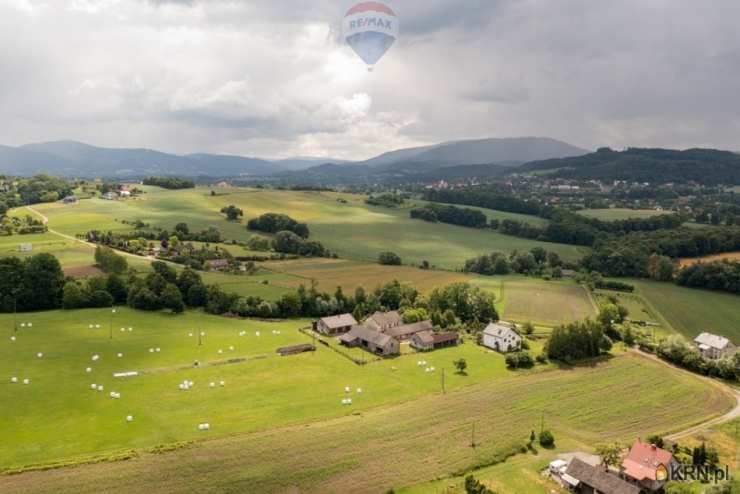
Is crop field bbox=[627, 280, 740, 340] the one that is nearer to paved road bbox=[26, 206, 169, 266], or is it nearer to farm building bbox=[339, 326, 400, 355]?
farm building bbox=[339, 326, 400, 355]

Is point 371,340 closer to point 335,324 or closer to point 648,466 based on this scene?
point 335,324

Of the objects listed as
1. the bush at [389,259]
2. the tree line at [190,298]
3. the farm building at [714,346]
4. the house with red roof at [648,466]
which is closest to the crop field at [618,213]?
the bush at [389,259]

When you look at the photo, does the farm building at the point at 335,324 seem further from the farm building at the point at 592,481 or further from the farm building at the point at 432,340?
the farm building at the point at 592,481

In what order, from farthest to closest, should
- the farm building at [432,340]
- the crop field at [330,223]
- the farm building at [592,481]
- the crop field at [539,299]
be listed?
1. the crop field at [330,223]
2. the crop field at [539,299]
3. the farm building at [432,340]
4. the farm building at [592,481]

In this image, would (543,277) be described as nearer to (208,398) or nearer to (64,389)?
(208,398)

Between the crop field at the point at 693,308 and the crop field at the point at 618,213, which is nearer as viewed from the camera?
the crop field at the point at 693,308

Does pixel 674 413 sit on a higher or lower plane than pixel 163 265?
lower

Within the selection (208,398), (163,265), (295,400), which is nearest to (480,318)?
(295,400)

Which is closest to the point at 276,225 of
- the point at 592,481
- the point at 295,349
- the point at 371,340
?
the point at 371,340
